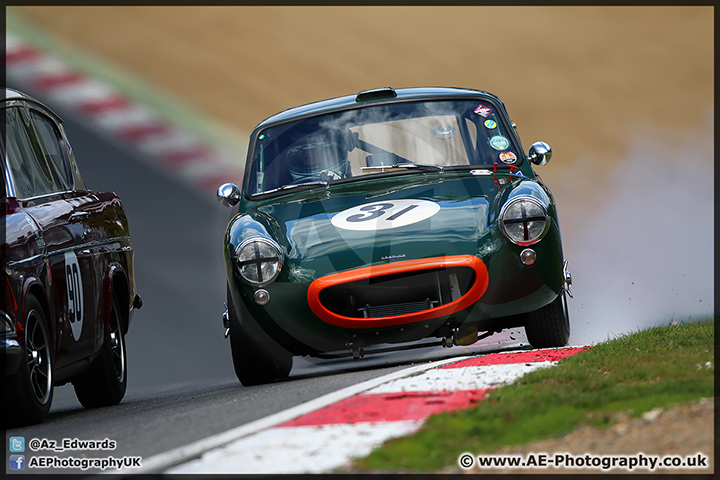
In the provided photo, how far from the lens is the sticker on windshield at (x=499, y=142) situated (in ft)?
23.6

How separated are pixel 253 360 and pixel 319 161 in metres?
1.43

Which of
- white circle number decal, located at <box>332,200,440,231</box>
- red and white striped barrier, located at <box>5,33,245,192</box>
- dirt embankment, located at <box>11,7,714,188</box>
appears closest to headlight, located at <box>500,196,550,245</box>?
white circle number decal, located at <box>332,200,440,231</box>

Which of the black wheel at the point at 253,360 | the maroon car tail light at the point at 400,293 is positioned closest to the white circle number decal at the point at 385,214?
the maroon car tail light at the point at 400,293

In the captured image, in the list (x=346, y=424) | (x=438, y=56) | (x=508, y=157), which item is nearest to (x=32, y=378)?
(x=346, y=424)

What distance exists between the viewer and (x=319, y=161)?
282 inches

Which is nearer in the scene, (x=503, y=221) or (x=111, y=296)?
(x=503, y=221)

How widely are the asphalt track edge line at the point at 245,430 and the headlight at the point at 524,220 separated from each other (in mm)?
1283

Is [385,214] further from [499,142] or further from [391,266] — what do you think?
[499,142]

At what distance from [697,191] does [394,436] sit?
1031 cm

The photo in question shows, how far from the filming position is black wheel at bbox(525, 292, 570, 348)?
651 centimetres

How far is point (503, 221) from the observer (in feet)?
20.1

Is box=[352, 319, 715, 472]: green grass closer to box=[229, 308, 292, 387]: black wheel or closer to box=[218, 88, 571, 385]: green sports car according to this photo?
box=[218, 88, 571, 385]: green sports car

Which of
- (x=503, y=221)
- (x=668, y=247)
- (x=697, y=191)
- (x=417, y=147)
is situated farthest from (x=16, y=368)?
(x=697, y=191)

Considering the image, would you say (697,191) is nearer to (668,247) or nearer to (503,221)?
(668,247)
